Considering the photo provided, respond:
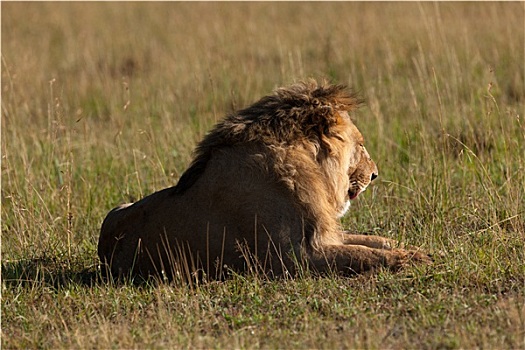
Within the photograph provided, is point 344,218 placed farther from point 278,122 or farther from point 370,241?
point 278,122

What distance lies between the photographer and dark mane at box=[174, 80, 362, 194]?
579cm

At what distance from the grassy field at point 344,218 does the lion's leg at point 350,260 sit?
0.27 feet

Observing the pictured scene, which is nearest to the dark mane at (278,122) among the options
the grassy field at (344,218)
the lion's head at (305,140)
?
Answer: the lion's head at (305,140)

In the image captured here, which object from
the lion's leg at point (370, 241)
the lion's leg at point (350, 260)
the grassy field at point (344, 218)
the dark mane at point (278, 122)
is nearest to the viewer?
the grassy field at point (344, 218)

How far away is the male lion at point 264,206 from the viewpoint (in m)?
5.61

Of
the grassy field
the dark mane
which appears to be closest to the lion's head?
the dark mane

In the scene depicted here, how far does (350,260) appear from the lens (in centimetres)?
559

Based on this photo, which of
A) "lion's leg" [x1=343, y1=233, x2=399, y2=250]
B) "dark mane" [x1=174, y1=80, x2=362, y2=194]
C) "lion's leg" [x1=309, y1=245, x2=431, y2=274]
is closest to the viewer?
"lion's leg" [x1=309, y1=245, x2=431, y2=274]

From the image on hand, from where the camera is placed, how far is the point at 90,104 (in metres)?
11.7

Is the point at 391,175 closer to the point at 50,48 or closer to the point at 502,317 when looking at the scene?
the point at 502,317

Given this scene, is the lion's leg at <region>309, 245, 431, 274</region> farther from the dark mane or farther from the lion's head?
the dark mane

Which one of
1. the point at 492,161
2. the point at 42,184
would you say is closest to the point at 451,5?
the point at 492,161

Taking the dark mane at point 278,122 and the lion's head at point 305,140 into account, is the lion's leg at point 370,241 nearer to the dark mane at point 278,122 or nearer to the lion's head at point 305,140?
the lion's head at point 305,140

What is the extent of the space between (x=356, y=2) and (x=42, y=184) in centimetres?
986
